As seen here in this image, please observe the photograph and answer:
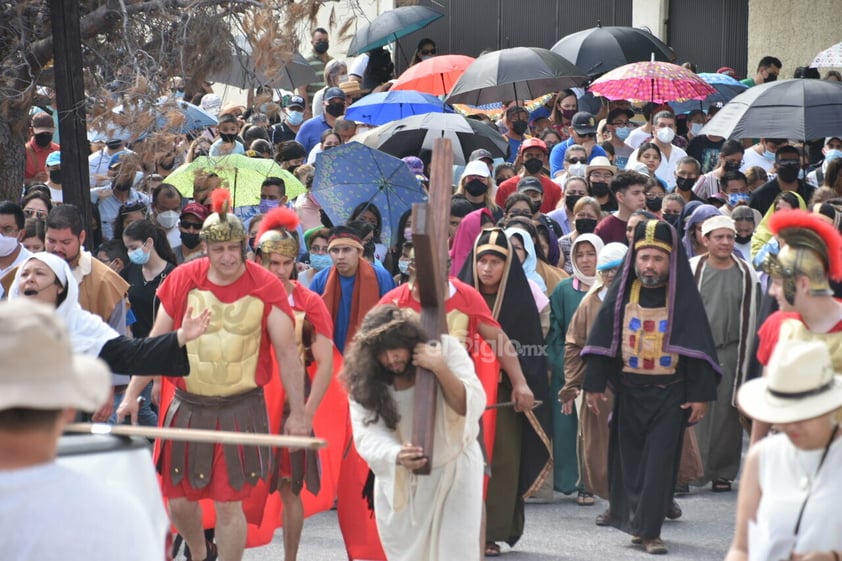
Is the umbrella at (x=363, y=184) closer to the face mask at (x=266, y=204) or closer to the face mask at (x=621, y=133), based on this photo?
the face mask at (x=266, y=204)

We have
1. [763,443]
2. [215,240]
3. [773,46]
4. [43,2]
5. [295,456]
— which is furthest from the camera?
[773,46]

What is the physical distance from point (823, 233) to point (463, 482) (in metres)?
1.93

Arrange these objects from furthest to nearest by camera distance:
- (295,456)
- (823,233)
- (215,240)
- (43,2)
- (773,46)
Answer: (773,46) < (43,2) < (295,456) < (215,240) < (823,233)

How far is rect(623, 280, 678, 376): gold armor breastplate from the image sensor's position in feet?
30.9

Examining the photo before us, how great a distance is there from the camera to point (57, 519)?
11.6ft

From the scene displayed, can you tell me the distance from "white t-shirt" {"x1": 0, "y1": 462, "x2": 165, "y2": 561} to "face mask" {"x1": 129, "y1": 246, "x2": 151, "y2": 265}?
7.32 m

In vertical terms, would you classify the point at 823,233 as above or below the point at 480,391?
above

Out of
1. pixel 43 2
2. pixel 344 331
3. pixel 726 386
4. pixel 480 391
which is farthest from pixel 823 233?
pixel 43 2

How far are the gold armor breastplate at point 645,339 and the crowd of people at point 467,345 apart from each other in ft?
0.05

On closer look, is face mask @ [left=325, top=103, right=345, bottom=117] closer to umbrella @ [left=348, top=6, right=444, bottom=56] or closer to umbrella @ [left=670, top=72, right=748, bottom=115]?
umbrella @ [left=348, top=6, right=444, bottom=56]

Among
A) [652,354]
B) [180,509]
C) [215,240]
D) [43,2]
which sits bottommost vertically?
[180,509]

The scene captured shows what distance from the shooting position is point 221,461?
834 centimetres

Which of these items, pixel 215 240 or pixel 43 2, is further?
pixel 43 2

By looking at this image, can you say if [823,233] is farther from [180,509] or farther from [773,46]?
[773,46]
